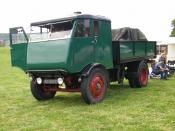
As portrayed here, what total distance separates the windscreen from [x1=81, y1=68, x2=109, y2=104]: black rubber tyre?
1259mm

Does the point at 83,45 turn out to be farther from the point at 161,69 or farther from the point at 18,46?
the point at 161,69

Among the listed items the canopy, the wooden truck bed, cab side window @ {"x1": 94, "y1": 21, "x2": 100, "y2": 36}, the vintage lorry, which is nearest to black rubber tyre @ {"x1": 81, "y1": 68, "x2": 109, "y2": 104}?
the vintage lorry

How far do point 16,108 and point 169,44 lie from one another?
22786 millimetres

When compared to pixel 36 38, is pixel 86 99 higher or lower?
lower

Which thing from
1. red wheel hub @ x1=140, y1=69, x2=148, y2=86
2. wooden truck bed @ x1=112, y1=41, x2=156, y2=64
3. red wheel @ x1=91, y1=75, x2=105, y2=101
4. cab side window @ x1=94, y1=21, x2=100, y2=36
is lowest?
red wheel hub @ x1=140, y1=69, x2=148, y2=86

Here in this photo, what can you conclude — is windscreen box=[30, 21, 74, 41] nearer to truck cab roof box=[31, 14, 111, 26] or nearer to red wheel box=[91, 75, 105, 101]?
truck cab roof box=[31, 14, 111, 26]

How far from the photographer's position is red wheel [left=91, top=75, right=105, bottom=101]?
10963mm

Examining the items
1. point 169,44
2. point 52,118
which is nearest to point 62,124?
point 52,118

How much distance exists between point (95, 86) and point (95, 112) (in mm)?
1604

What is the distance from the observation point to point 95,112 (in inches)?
376

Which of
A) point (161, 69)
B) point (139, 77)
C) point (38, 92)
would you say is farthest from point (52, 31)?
point (161, 69)

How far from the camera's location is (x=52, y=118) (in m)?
9.10

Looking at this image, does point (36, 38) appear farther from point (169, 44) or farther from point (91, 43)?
point (169, 44)

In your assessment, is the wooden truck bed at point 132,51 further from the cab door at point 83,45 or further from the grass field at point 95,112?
the cab door at point 83,45
